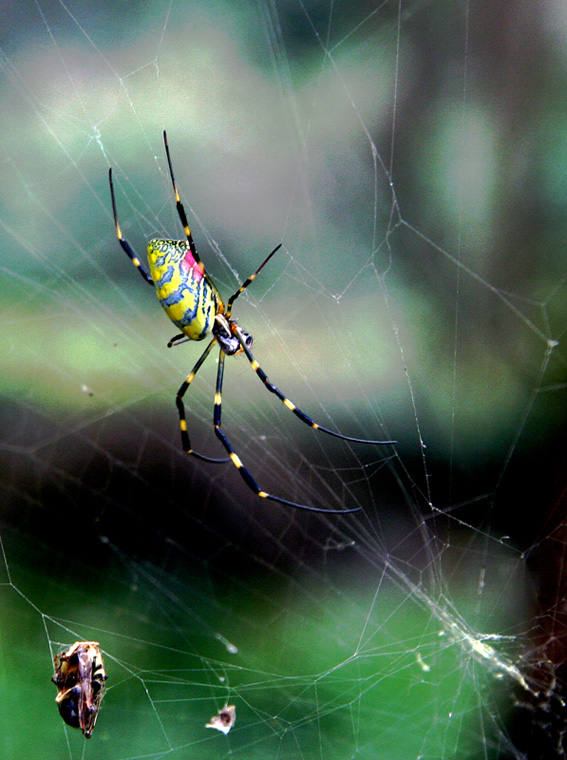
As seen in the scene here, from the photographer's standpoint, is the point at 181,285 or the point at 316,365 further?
the point at 316,365

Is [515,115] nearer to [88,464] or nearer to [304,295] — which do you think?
[304,295]

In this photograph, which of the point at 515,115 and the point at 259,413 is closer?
the point at 515,115

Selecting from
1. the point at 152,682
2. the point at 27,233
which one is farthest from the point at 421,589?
the point at 27,233

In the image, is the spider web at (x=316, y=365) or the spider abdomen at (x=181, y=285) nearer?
the spider abdomen at (x=181, y=285)
